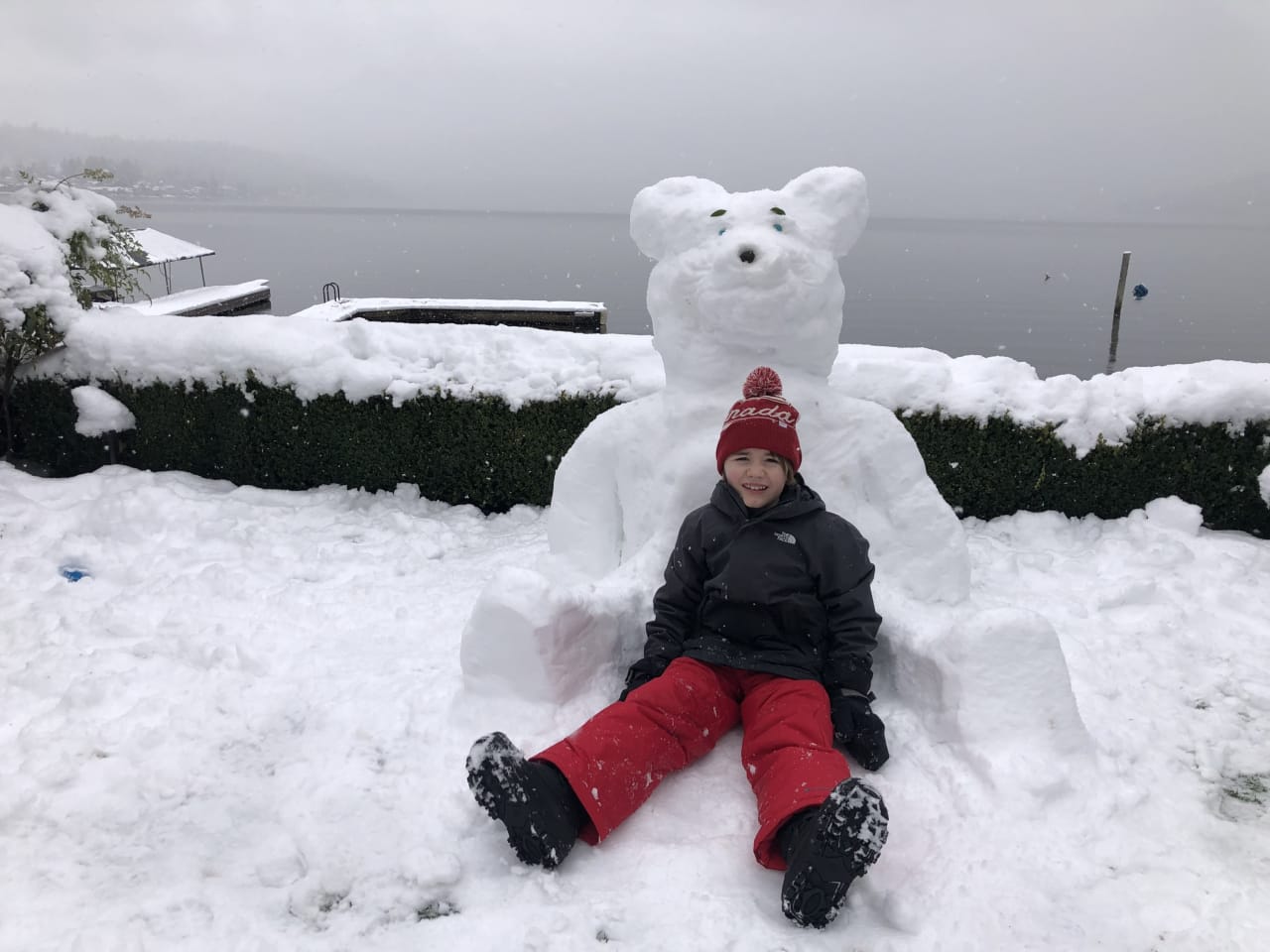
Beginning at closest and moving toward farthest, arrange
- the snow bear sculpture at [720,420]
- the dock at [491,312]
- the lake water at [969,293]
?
the snow bear sculpture at [720,420]
the dock at [491,312]
the lake water at [969,293]

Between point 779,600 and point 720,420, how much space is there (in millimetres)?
1020

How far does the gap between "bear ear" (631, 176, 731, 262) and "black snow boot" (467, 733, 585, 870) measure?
2.32 meters

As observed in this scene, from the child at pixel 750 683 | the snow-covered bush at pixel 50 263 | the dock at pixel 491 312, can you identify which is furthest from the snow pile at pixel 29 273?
the dock at pixel 491 312

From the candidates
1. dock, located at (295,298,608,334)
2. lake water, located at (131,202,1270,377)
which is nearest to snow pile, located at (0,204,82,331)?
dock, located at (295,298,608,334)

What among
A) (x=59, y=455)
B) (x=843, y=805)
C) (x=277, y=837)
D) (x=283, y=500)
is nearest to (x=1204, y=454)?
(x=843, y=805)

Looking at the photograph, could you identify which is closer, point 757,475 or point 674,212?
point 757,475

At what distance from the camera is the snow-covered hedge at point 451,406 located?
17.2ft

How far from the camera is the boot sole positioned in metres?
2.23

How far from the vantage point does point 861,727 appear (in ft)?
8.91

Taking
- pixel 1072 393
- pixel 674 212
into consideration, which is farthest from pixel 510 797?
pixel 1072 393

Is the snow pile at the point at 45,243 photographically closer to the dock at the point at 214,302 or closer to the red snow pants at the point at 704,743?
the red snow pants at the point at 704,743

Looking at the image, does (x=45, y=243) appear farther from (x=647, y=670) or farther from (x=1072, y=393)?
(x=1072, y=393)

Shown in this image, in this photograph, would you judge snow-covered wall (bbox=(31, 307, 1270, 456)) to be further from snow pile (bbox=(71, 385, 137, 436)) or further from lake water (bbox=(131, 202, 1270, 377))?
lake water (bbox=(131, 202, 1270, 377))

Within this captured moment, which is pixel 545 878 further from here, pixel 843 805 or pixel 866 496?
pixel 866 496
